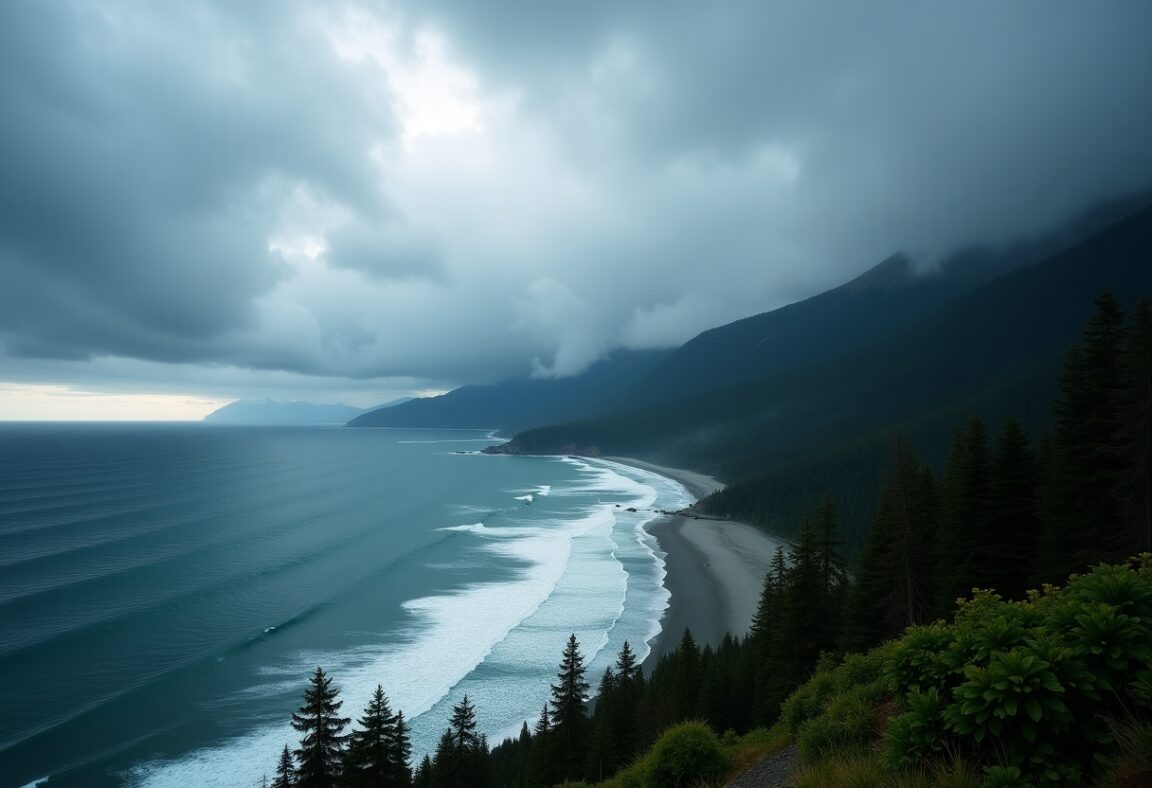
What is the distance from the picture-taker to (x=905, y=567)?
25.4 meters

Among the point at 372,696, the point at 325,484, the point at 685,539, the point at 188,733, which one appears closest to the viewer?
the point at 188,733

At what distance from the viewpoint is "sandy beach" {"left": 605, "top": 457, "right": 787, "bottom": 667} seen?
49781 millimetres

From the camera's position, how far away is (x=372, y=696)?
117 ft

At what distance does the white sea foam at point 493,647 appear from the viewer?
30438 millimetres

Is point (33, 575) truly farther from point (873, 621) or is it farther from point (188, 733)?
point (873, 621)

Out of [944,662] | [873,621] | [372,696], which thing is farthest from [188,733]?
[944,662]

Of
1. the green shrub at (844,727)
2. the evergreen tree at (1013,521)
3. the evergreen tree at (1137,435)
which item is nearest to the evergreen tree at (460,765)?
the green shrub at (844,727)

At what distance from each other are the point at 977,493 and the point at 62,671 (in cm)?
5627

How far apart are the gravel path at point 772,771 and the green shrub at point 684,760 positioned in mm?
591

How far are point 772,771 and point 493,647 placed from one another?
37826 millimetres

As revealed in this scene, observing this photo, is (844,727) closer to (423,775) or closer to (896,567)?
(896,567)

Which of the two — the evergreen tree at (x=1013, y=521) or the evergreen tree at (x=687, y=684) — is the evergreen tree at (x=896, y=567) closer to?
the evergreen tree at (x=1013, y=521)

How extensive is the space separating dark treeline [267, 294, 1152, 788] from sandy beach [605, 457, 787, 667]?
1573cm

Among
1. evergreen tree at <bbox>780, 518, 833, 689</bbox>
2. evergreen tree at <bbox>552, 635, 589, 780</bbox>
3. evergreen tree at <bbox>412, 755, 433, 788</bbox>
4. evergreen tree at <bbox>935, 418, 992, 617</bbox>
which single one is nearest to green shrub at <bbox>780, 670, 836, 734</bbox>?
evergreen tree at <bbox>935, 418, 992, 617</bbox>
